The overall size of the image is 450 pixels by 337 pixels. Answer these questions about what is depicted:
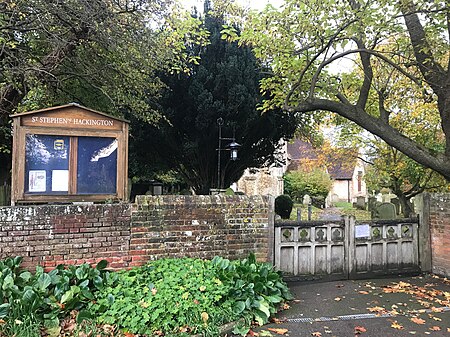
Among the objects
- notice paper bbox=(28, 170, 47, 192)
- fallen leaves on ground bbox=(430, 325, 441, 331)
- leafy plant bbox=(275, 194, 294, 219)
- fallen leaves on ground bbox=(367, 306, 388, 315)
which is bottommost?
fallen leaves on ground bbox=(430, 325, 441, 331)

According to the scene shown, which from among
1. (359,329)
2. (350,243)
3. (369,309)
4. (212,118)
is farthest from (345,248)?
(212,118)

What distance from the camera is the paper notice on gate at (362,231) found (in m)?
6.89

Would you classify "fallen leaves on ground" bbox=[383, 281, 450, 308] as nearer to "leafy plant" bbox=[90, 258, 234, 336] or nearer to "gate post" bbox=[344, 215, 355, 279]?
"gate post" bbox=[344, 215, 355, 279]

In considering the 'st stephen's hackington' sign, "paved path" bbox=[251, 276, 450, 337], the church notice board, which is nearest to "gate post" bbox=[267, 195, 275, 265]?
"paved path" bbox=[251, 276, 450, 337]

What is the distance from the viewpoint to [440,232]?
710cm

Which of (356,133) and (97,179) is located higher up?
(356,133)

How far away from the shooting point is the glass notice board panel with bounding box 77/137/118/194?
5.42m

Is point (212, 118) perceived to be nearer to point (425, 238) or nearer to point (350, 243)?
point (350, 243)

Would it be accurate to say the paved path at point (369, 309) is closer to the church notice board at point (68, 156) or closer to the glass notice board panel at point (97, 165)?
the glass notice board panel at point (97, 165)

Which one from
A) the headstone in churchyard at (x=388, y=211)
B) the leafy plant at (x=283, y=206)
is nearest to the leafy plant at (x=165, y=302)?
the headstone in churchyard at (x=388, y=211)

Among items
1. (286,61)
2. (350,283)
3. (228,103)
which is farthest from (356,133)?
(350,283)

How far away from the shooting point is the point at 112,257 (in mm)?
5199

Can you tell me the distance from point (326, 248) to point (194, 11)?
10.2m

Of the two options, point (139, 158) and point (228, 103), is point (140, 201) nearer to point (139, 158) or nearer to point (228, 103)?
point (228, 103)
